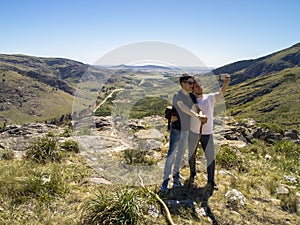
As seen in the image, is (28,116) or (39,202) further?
(28,116)

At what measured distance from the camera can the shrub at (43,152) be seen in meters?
7.00

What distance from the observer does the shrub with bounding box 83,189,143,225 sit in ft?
13.3

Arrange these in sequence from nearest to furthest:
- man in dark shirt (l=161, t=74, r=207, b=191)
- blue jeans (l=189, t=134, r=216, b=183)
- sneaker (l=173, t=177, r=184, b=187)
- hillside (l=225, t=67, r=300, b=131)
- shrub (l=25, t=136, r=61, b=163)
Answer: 1. man in dark shirt (l=161, t=74, r=207, b=191)
2. blue jeans (l=189, t=134, r=216, b=183)
3. sneaker (l=173, t=177, r=184, b=187)
4. shrub (l=25, t=136, r=61, b=163)
5. hillside (l=225, t=67, r=300, b=131)

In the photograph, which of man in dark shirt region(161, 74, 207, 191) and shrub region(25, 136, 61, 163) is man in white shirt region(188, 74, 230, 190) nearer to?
man in dark shirt region(161, 74, 207, 191)

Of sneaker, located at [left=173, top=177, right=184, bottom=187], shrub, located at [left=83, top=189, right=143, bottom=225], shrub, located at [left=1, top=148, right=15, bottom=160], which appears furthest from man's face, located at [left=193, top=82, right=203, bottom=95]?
shrub, located at [left=1, top=148, right=15, bottom=160]

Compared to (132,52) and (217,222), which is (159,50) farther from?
(217,222)

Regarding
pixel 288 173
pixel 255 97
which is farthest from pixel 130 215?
pixel 255 97

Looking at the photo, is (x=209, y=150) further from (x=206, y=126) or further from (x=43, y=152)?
(x=43, y=152)

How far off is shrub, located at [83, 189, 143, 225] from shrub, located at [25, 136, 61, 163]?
9.89 ft

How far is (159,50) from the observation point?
6.55m

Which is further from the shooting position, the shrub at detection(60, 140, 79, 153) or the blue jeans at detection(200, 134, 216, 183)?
the shrub at detection(60, 140, 79, 153)

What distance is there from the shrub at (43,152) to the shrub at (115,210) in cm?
301

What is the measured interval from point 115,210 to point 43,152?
12.2ft

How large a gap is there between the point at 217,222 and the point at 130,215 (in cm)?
157
